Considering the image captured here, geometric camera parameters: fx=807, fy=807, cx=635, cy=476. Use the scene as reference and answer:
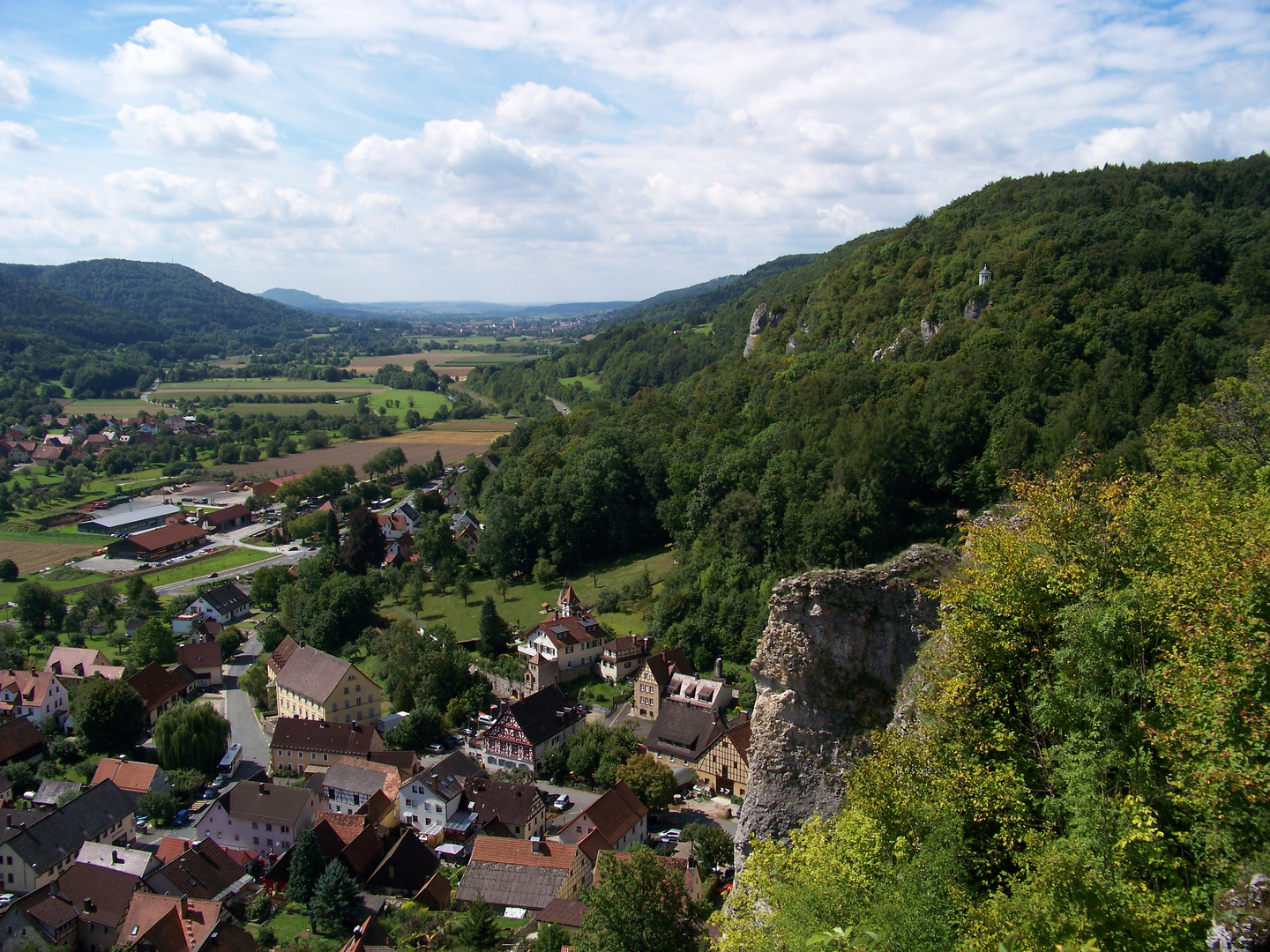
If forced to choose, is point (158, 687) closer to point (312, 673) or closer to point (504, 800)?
point (312, 673)

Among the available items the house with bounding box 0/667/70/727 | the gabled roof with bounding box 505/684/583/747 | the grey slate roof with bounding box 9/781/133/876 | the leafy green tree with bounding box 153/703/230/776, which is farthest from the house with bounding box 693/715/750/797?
the house with bounding box 0/667/70/727

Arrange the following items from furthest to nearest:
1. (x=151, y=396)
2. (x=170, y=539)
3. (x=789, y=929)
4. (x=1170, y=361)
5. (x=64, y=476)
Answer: (x=151, y=396)
(x=64, y=476)
(x=170, y=539)
(x=1170, y=361)
(x=789, y=929)

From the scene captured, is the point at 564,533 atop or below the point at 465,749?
atop

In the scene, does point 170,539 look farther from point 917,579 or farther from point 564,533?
point 917,579

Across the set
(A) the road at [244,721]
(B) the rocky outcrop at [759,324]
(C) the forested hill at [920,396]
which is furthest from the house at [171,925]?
(B) the rocky outcrop at [759,324]

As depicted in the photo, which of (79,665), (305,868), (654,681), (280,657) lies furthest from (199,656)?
(654,681)

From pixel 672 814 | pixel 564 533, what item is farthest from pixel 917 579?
pixel 564 533
